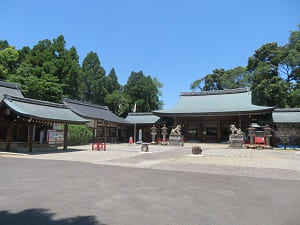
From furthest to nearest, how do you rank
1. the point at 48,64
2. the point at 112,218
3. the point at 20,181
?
the point at 48,64 → the point at 20,181 → the point at 112,218

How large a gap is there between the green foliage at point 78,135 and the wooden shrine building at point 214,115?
9333mm

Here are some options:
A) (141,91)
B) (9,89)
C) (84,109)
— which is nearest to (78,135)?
(84,109)

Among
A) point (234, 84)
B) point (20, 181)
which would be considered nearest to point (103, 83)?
point (234, 84)

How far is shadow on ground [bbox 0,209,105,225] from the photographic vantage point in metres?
3.10

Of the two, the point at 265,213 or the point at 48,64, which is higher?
the point at 48,64

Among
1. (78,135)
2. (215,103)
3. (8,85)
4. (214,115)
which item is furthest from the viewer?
(215,103)

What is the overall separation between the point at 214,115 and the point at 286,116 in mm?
8557

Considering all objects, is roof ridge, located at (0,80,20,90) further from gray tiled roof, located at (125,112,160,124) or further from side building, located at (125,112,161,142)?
gray tiled roof, located at (125,112,160,124)

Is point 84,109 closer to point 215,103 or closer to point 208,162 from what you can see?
point 215,103

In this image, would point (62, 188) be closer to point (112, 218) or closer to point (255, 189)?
point (112, 218)

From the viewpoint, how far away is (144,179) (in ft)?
20.1

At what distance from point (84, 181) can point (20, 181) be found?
5.63 ft

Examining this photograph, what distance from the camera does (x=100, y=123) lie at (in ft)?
89.6

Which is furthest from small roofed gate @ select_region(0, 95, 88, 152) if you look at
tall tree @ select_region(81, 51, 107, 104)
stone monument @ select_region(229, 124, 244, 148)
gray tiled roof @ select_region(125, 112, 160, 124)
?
tall tree @ select_region(81, 51, 107, 104)
